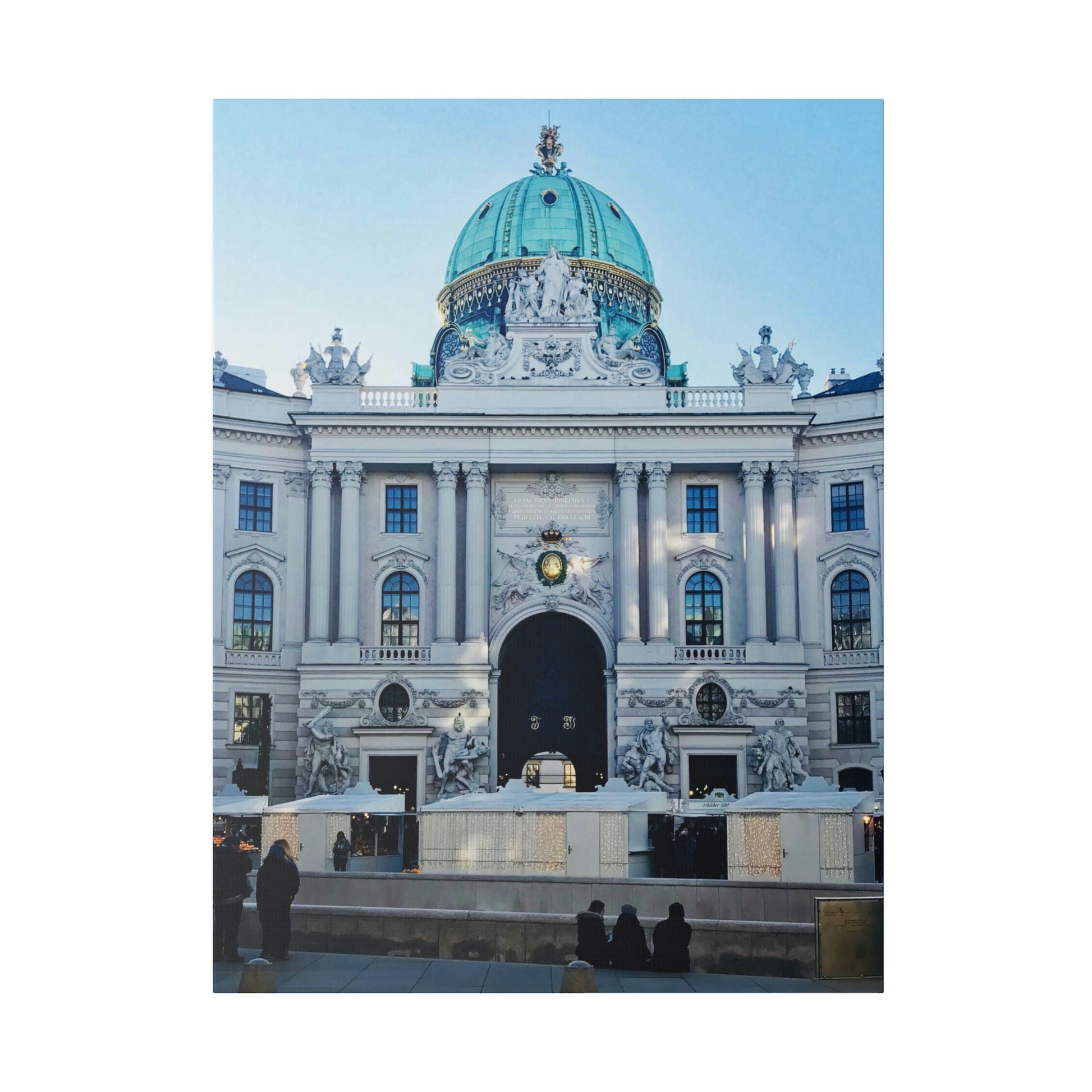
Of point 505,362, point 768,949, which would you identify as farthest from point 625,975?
point 505,362

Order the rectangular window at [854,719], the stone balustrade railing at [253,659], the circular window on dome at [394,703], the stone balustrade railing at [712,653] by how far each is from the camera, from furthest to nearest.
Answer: the stone balustrade railing at [712,653]
the circular window on dome at [394,703]
the rectangular window at [854,719]
the stone balustrade railing at [253,659]

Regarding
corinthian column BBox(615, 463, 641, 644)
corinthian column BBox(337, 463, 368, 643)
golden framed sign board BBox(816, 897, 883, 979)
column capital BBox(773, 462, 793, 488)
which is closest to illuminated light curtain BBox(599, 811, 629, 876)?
golden framed sign board BBox(816, 897, 883, 979)

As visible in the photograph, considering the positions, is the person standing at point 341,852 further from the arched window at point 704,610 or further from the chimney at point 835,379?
the chimney at point 835,379

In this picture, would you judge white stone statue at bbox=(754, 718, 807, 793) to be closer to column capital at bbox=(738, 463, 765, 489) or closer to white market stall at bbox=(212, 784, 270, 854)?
column capital at bbox=(738, 463, 765, 489)

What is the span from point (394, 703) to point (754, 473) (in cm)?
994

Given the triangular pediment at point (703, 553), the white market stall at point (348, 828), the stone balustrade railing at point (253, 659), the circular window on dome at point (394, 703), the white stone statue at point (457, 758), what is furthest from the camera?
the triangular pediment at point (703, 553)

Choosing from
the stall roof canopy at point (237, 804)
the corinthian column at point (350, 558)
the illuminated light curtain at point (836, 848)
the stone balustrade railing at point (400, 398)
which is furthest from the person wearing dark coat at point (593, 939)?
the stone balustrade railing at point (400, 398)

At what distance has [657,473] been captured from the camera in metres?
31.5

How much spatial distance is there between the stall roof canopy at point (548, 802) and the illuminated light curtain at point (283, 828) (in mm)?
2249

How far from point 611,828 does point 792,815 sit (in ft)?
9.88

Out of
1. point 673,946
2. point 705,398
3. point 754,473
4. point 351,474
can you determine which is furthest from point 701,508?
point 673,946

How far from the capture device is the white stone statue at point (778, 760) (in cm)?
2902

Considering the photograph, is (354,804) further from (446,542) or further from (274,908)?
(446,542)

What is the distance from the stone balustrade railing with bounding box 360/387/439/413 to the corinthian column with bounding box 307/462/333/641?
1.79m
